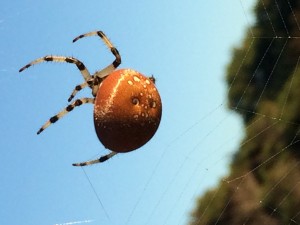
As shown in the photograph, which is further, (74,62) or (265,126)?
(265,126)

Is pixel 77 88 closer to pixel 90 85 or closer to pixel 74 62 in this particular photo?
pixel 90 85

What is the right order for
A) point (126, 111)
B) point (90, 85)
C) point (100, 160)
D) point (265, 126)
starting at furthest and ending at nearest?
point (265, 126)
point (100, 160)
point (90, 85)
point (126, 111)

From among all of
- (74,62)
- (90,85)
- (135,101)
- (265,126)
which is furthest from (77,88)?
(265,126)

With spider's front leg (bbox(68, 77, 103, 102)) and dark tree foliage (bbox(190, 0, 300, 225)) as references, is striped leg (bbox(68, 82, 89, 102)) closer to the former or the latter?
spider's front leg (bbox(68, 77, 103, 102))

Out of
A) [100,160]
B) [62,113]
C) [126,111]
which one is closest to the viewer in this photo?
[126,111]

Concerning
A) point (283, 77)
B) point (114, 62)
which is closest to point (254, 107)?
point (283, 77)
